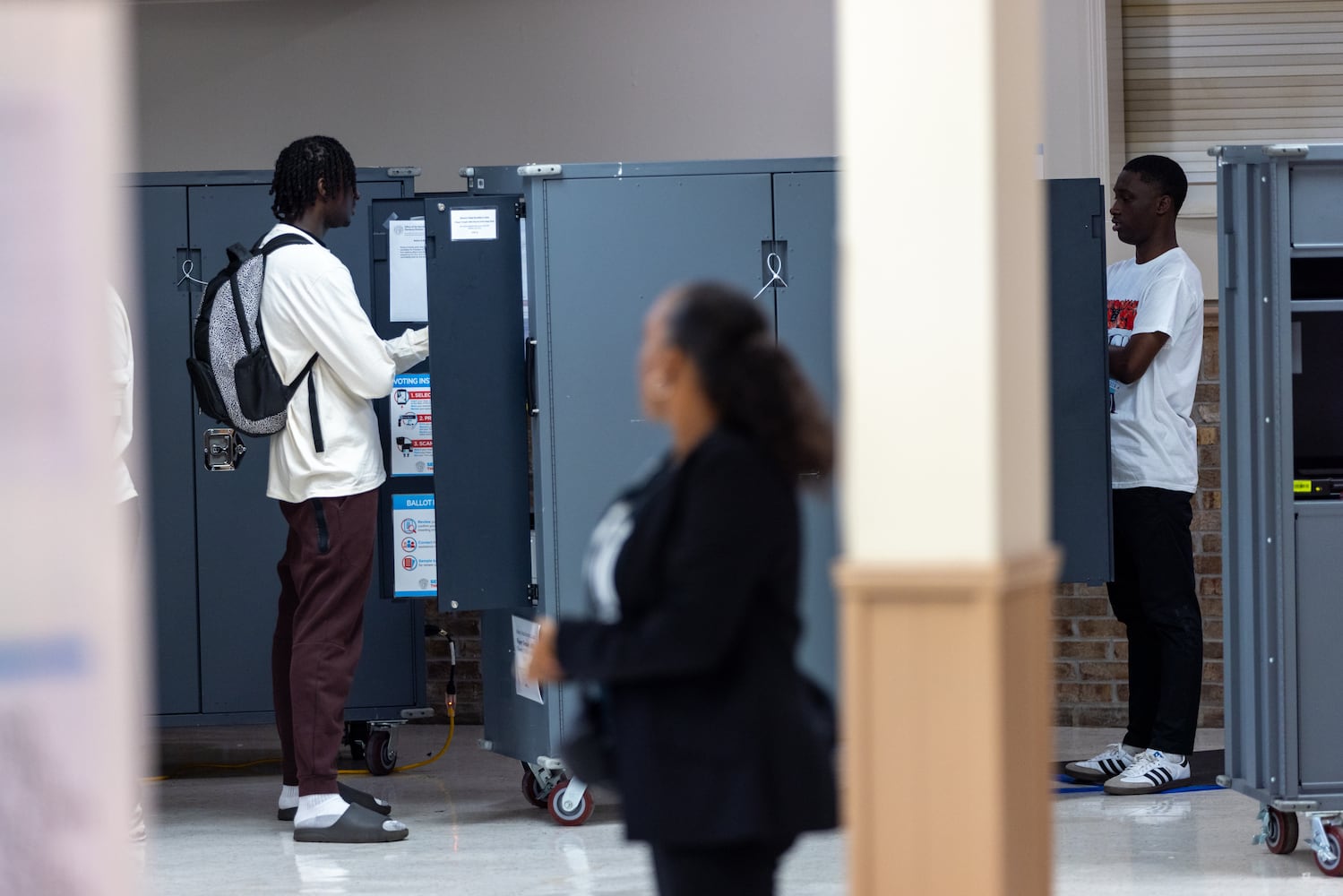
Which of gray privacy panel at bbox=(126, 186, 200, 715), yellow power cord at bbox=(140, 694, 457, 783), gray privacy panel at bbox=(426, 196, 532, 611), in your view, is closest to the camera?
gray privacy panel at bbox=(426, 196, 532, 611)

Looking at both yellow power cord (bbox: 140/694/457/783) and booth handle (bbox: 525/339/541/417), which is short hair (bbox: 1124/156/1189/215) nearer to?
booth handle (bbox: 525/339/541/417)

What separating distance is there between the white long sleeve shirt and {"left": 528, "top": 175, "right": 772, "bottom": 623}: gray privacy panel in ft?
1.67

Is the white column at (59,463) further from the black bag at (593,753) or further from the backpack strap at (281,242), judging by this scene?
the backpack strap at (281,242)

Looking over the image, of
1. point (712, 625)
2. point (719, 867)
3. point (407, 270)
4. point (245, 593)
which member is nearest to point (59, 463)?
point (712, 625)

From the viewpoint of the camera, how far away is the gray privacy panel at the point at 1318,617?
14.0 feet

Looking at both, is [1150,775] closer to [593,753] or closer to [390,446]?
[390,446]

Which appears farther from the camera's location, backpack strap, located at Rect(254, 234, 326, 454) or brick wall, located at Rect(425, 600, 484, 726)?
brick wall, located at Rect(425, 600, 484, 726)

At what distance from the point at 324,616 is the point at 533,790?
0.95 m

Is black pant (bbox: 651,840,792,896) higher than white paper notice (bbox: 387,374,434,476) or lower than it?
lower

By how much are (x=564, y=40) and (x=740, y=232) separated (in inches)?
90.0

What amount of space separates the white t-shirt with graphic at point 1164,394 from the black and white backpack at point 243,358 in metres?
2.51

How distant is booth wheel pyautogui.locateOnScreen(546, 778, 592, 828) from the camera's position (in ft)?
16.1

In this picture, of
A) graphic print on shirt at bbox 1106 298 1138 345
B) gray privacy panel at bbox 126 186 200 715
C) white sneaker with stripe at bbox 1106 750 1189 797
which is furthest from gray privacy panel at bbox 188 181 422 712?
graphic print on shirt at bbox 1106 298 1138 345

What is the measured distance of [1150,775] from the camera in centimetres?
517
